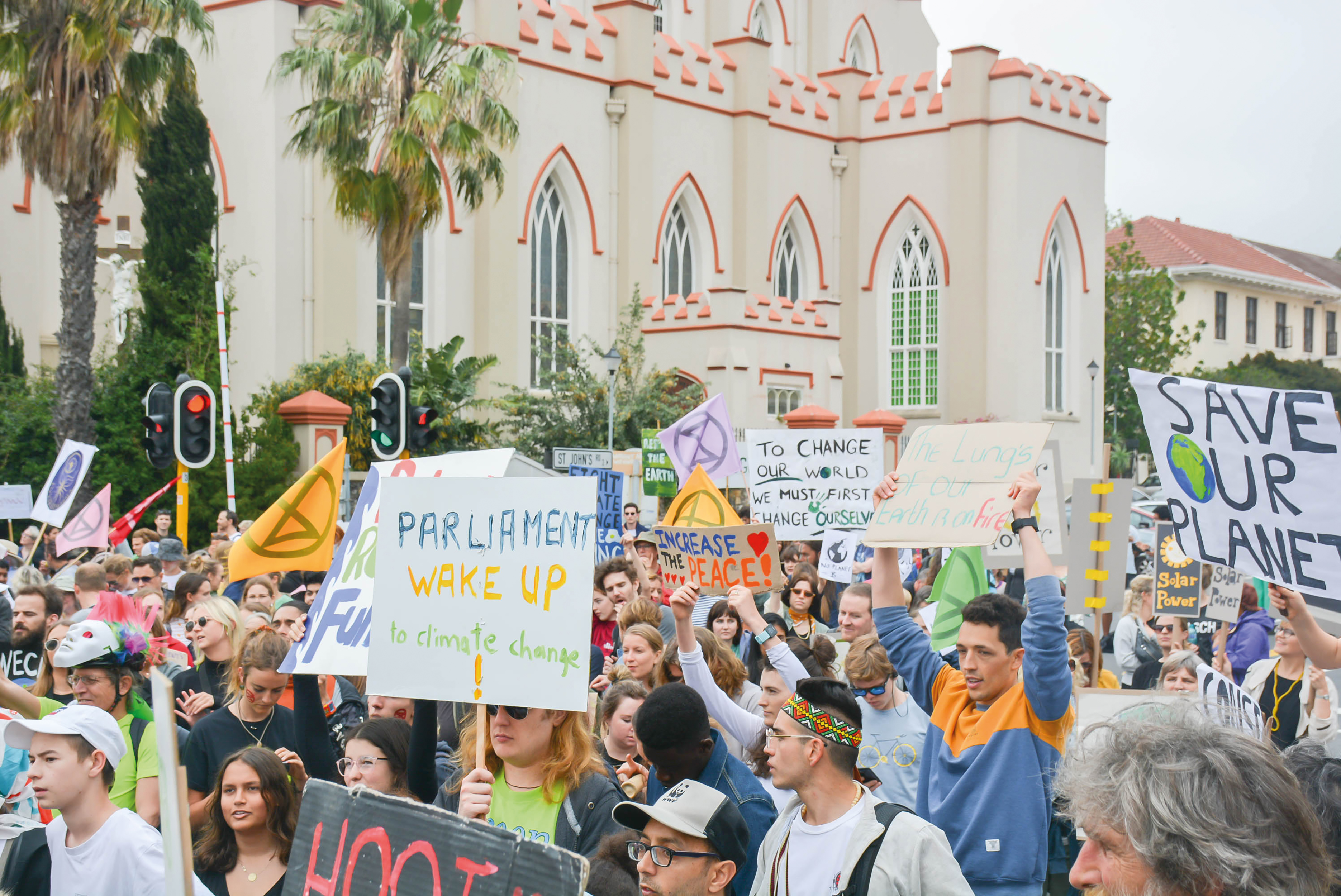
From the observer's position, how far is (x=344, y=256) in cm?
2516

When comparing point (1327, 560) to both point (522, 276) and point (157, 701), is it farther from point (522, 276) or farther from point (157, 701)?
point (522, 276)

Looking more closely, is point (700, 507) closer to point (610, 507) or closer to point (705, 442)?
point (705, 442)

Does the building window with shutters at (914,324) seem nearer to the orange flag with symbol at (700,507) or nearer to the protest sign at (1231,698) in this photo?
the orange flag with symbol at (700,507)

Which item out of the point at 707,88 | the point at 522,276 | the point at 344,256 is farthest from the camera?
the point at 707,88

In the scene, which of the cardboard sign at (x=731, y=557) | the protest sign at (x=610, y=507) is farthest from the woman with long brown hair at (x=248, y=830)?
the protest sign at (x=610, y=507)

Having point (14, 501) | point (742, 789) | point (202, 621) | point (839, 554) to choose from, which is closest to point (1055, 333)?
point (839, 554)

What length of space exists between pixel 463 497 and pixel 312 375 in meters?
19.7

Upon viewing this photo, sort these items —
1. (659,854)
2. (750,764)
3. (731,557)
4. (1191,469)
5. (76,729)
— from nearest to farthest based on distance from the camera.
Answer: (659,854) < (76,729) < (1191,469) < (750,764) < (731,557)

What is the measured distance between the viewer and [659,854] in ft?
12.2

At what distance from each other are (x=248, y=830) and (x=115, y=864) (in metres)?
0.53

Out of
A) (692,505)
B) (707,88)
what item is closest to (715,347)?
(707,88)

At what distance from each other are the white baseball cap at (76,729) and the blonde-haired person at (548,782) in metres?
1.03

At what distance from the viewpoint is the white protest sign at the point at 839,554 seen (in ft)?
39.3

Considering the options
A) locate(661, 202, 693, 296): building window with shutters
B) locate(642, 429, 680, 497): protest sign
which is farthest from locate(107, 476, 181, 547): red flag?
locate(661, 202, 693, 296): building window with shutters
